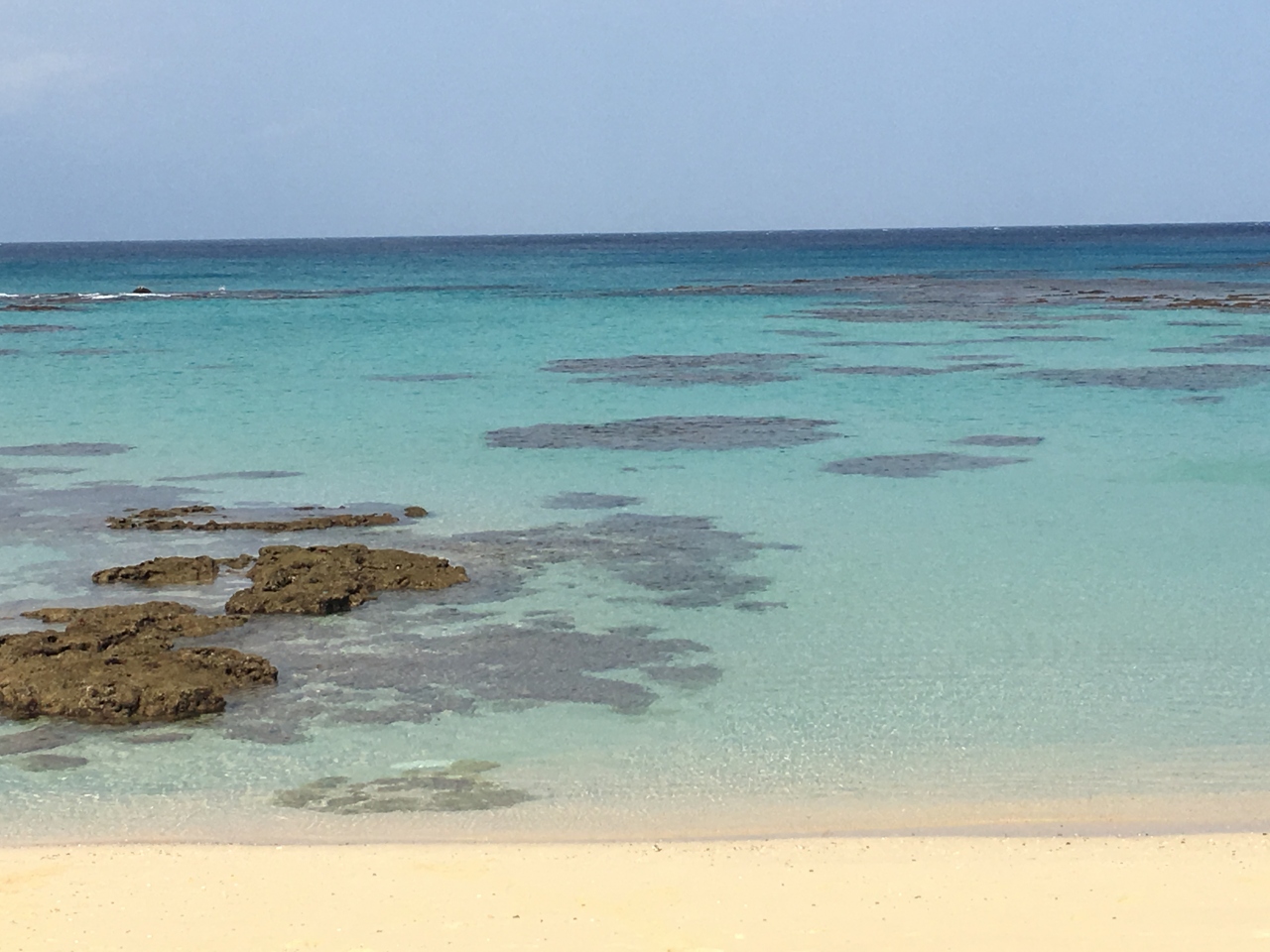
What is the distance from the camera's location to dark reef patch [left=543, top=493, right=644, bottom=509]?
45.8 ft

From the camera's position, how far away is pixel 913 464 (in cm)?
1609

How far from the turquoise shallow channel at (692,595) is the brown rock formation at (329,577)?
0.60 feet

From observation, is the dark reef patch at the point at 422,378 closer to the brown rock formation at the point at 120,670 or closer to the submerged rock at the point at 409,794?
the brown rock formation at the point at 120,670

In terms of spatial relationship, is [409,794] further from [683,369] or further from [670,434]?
[683,369]

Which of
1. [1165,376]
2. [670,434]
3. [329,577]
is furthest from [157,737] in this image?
[1165,376]

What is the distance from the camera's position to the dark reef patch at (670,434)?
17688 mm

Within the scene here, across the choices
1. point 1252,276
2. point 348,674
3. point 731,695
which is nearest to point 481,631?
point 348,674

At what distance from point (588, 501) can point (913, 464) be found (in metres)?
3.99

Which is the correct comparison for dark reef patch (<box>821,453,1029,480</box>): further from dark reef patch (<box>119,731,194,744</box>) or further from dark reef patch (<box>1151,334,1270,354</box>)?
dark reef patch (<box>1151,334,1270,354</box>)

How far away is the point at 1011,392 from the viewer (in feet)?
73.4

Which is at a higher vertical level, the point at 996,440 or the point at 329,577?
the point at 996,440

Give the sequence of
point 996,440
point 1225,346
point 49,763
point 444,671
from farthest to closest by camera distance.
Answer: point 1225,346 → point 996,440 → point 444,671 → point 49,763

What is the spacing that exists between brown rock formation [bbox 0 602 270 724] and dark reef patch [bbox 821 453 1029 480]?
315 inches

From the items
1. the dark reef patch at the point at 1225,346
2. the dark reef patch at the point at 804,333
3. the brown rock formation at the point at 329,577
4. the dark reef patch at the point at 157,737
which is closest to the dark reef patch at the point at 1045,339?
the dark reef patch at the point at 1225,346
